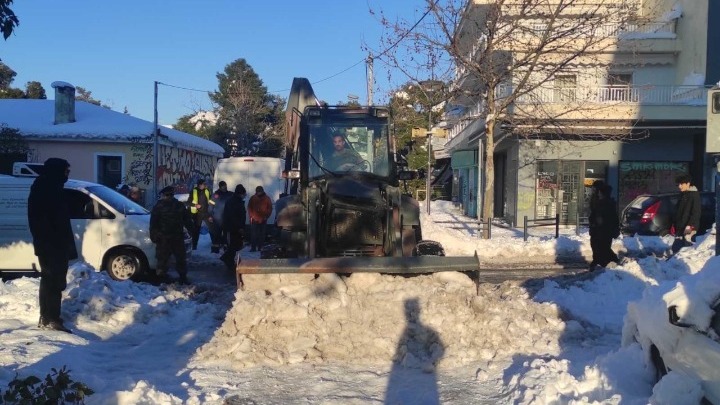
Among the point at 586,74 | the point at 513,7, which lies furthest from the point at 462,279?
the point at 586,74

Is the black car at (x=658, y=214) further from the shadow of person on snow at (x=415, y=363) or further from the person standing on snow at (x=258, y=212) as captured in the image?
the shadow of person on snow at (x=415, y=363)

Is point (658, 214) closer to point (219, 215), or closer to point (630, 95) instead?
point (630, 95)

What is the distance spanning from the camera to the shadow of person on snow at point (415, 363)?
6301mm

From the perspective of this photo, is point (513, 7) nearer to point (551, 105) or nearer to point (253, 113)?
point (551, 105)

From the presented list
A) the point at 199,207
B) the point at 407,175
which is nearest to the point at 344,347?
the point at 407,175

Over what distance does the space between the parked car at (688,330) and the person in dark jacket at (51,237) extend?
19.9 feet

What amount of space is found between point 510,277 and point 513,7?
364 inches

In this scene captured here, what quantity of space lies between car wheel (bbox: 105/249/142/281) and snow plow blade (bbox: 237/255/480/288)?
19.8 ft

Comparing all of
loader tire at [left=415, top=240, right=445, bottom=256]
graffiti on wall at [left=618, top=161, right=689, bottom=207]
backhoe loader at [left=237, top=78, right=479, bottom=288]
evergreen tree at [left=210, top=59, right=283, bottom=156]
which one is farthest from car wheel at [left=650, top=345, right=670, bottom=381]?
evergreen tree at [left=210, top=59, right=283, bottom=156]

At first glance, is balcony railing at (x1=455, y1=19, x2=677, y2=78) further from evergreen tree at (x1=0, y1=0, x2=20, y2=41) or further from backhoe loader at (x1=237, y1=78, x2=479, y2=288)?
evergreen tree at (x1=0, y1=0, x2=20, y2=41)

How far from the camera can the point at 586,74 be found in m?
24.7

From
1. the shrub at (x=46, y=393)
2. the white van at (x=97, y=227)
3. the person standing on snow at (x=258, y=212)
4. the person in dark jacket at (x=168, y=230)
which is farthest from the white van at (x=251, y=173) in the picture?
the shrub at (x=46, y=393)

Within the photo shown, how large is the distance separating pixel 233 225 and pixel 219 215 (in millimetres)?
1935

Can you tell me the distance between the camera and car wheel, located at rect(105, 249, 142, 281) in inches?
521
